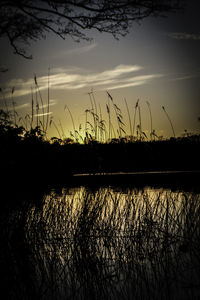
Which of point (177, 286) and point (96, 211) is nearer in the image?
point (177, 286)

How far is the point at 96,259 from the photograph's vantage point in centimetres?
227

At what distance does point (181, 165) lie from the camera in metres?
11.9

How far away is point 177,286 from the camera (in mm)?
1781

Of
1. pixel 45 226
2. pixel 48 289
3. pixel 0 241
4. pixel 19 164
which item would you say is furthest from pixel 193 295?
pixel 19 164

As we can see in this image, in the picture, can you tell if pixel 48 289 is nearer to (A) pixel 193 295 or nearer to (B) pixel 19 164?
(A) pixel 193 295

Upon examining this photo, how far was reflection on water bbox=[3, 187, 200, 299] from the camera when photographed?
1.77 metres

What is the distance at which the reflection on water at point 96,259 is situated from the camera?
177 centimetres

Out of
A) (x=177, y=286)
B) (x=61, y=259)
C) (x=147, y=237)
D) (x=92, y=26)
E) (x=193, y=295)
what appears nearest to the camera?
(x=193, y=295)

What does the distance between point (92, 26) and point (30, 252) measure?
5.42 m

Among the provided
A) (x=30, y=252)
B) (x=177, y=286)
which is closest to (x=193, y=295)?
(x=177, y=286)

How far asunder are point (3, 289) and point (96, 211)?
1359 millimetres

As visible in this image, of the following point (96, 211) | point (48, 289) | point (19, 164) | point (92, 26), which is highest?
point (92, 26)

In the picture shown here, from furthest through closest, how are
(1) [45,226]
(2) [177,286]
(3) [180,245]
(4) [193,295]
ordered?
1. (1) [45,226]
2. (3) [180,245]
3. (2) [177,286]
4. (4) [193,295]

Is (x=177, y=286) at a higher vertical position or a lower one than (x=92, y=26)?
lower
